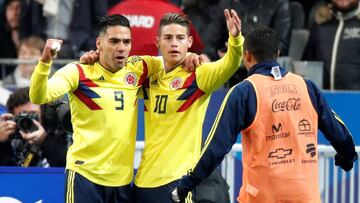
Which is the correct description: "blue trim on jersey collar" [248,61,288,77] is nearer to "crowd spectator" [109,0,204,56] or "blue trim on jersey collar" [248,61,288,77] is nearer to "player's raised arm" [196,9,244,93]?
"player's raised arm" [196,9,244,93]

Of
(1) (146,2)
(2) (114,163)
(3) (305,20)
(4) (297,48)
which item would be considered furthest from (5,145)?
(3) (305,20)

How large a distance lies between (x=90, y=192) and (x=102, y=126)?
1.70ft

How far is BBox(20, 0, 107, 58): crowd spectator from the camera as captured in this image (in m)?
14.1

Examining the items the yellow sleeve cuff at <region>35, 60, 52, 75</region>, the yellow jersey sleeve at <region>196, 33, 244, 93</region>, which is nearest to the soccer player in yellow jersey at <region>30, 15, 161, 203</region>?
the yellow sleeve cuff at <region>35, 60, 52, 75</region>

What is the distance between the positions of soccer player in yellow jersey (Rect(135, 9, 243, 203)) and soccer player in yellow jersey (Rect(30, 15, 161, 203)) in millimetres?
149

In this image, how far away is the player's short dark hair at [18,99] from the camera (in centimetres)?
→ 1116

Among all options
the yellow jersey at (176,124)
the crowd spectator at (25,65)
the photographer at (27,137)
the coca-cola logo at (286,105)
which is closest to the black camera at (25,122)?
the photographer at (27,137)

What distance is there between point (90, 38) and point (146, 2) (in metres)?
1.33

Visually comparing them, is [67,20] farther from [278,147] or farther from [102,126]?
[278,147]

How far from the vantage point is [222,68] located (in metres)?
9.47

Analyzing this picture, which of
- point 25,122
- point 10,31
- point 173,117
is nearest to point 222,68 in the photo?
point 173,117

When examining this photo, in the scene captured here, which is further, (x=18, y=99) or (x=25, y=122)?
(x=18, y=99)

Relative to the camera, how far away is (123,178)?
31.5 feet

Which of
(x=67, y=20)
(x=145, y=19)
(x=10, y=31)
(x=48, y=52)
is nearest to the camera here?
(x=48, y=52)
